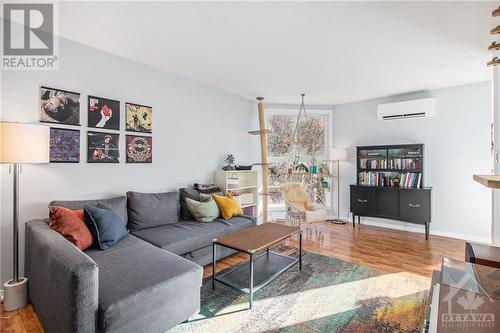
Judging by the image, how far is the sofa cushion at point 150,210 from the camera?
280cm

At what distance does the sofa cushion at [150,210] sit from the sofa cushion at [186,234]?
4.0 inches

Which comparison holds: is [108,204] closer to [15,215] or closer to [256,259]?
[15,215]

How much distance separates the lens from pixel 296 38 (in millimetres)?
2482

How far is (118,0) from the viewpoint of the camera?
6.34ft

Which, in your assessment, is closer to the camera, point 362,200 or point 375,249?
point 375,249

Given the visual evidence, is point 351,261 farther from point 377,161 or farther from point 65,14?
point 65,14

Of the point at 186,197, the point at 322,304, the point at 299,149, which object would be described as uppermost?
the point at 299,149

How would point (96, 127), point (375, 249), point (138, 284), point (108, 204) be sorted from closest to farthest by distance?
1. point (138, 284)
2. point (108, 204)
3. point (96, 127)
4. point (375, 249)

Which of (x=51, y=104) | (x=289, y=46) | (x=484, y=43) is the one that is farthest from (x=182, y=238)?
(x=484, y=43)

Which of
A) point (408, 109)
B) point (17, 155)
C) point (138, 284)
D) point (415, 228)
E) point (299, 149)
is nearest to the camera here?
point (138, 284)

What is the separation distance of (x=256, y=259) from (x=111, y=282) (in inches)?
69.3

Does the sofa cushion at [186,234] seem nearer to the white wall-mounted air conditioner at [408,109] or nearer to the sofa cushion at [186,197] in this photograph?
the sofa cushion at [186,197]

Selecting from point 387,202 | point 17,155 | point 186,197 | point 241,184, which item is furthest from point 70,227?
point 387,202

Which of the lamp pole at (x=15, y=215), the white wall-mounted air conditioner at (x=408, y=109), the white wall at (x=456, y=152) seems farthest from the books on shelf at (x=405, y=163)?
the lamp pole at (x=15, y=215)
